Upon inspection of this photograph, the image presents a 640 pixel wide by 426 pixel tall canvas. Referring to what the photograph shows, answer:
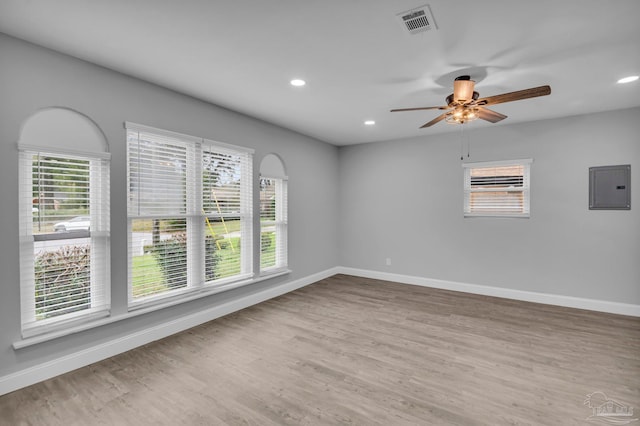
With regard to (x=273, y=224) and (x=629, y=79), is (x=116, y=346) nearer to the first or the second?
(x=273, y=224)

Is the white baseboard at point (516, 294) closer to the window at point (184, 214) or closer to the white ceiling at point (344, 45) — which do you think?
the white ceiling at point (344, 45)

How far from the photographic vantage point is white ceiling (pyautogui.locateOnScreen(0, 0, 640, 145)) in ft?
6.61

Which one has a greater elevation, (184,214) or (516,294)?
(184,214)

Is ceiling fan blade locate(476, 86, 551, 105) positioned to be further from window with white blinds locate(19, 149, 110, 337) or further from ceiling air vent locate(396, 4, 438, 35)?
window with white blinds locate(19, 149, 110, 337)

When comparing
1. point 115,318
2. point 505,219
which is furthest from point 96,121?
point 505,219

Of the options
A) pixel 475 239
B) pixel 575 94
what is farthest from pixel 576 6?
pixel 475 239

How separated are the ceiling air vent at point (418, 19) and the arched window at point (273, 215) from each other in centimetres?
298

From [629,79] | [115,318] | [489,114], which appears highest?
[629,79]

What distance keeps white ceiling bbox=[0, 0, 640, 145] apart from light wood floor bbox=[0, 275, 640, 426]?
274 centimetres

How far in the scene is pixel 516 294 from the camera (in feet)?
15.7

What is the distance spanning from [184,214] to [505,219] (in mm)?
4725

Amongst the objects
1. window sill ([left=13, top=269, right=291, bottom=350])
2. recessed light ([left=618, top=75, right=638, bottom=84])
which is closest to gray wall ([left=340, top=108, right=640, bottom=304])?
recessed light ([left=618, top=75, right=638, bottom=84])

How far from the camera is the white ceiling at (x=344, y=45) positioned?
2016mm

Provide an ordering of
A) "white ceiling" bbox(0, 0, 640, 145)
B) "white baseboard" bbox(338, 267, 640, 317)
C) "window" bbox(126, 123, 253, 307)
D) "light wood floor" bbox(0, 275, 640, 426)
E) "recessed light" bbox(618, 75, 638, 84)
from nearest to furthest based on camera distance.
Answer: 1. "white ceiling" bbox(0, 0, 640, 145)
2. "light wood floor" bbox(0, 275, 640, 426)
3. "recessed light" bbox(618, 75, 638, 84)
4. "window" bbox(126, 123, 253, 307)
5. "white baseboard" bbox(338, 267, 640, 317)
